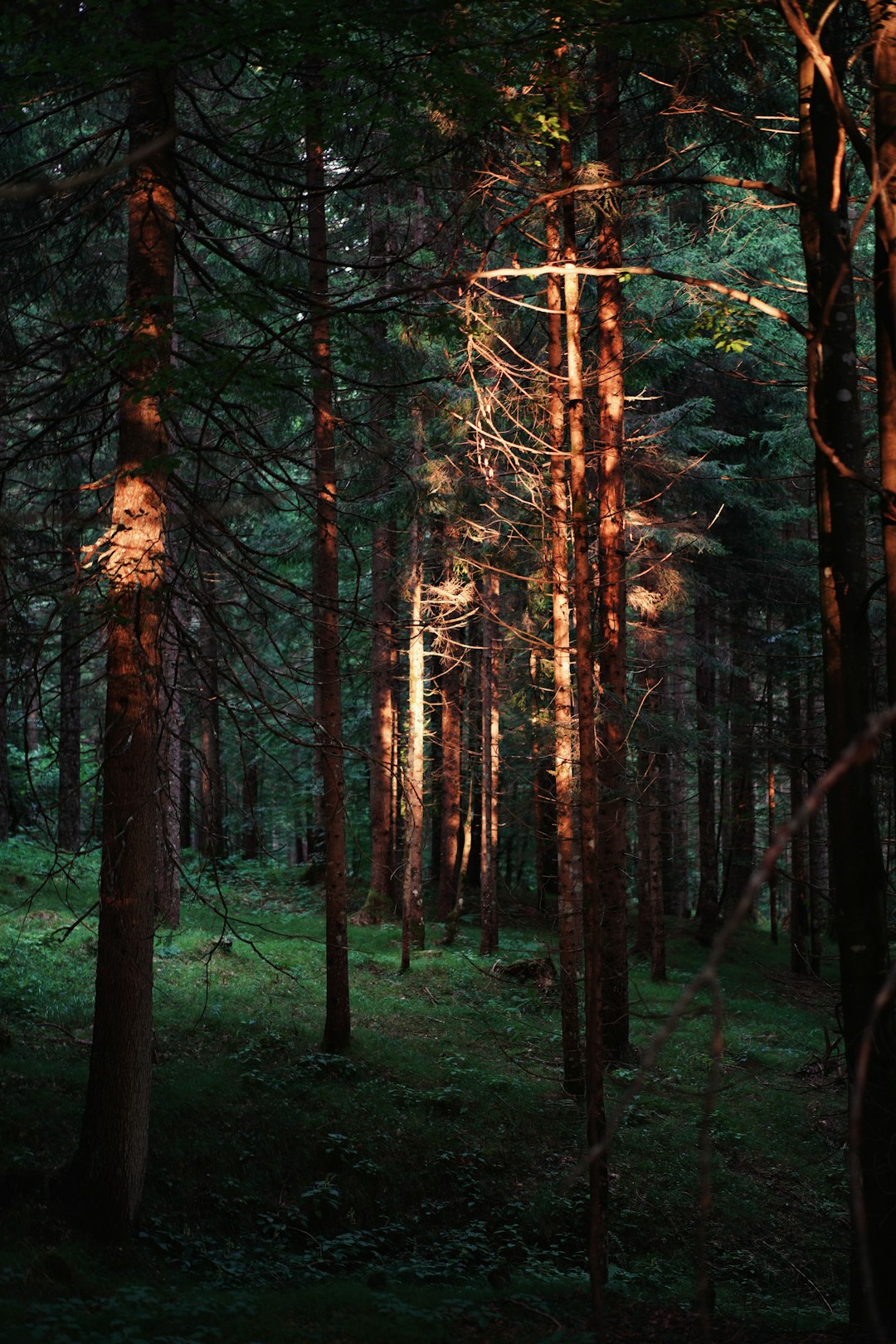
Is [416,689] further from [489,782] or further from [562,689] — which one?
[562,689]

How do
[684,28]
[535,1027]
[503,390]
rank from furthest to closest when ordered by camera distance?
[535,1027]
[503,390]
[684,28]

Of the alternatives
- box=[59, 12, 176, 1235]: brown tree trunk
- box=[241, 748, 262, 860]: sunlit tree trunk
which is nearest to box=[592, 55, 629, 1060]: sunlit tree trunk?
box=[241, 748, 262, 860]: sunlit tree trunk

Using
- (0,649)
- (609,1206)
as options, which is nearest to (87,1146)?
(0,649)

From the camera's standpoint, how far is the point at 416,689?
56.1 ft

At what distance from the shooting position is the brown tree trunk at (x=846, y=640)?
4871 mm

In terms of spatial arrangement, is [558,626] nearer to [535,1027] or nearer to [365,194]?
[535,1027]

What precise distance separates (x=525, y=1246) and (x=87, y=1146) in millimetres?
3578

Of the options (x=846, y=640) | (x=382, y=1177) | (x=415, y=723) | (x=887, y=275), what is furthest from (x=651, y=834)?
(x=887, y=275)

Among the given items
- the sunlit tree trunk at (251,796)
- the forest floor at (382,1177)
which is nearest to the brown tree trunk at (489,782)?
the forest floor at (382,1177)

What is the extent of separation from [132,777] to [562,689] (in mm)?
5277

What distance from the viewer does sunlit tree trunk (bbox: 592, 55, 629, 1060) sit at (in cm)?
1141

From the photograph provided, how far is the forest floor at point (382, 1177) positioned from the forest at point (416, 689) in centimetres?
5

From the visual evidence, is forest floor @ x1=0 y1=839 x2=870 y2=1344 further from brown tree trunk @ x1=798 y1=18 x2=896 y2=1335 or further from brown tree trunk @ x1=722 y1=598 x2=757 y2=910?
brown tree trunk @ x1=722 y1=598 x2=757 y2=910

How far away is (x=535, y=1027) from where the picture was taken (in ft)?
47.4
